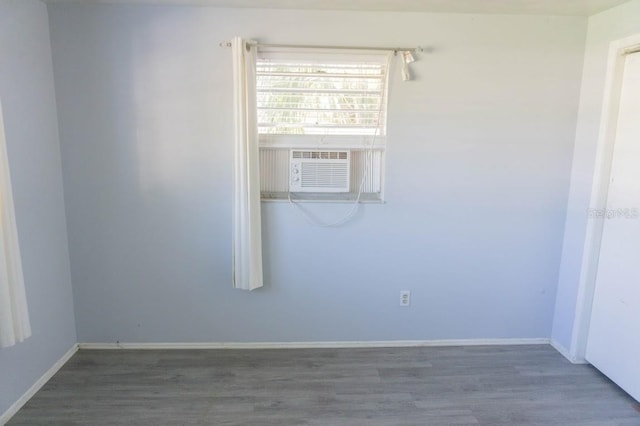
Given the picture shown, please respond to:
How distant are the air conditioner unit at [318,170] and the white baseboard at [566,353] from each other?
190 cm

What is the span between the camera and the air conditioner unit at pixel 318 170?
2.61m

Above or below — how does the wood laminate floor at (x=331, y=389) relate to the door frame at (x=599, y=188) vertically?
below

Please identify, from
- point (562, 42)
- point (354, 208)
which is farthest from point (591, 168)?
point (354, 208)

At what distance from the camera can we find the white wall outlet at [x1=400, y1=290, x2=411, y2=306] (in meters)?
2.79

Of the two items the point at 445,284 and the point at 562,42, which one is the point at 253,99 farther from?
the point at 562,42

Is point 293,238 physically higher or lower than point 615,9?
lower

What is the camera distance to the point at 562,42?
253cm

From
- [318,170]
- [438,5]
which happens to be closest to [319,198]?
[318,170]

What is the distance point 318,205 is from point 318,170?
24 centimetres

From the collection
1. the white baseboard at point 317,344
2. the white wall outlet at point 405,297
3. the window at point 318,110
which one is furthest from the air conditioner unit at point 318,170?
the white baseboard at point 317,344

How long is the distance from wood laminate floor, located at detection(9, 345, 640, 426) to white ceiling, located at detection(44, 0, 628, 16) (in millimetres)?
2250

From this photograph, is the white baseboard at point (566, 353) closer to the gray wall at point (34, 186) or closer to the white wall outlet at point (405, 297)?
the white wall outlet at point (405, 297)

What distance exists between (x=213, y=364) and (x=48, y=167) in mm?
1603

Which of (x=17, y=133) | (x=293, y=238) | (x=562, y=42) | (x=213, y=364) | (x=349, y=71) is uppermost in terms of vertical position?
(x=562, y=42)
